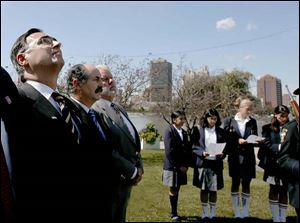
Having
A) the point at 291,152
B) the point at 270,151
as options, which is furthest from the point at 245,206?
the point at 291,152

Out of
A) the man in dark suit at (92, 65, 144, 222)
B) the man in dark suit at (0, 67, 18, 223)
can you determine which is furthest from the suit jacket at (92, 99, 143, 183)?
the man in dark suit at (0, 67, 18, 223)

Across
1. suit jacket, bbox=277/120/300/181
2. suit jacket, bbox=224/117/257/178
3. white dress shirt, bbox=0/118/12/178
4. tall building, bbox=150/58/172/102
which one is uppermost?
tall building, bbox=150/58/172/102

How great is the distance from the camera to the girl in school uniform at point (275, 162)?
5.11 meters

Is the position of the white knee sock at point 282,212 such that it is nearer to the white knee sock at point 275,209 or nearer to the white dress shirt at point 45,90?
the white knee sock at point 275,209

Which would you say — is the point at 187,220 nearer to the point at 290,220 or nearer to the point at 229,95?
the point at 290,220

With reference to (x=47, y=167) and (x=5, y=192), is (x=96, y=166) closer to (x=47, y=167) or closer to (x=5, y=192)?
(x=47, y=167)

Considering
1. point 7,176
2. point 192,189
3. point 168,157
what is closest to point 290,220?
point 168,157

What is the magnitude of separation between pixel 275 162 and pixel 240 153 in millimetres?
568

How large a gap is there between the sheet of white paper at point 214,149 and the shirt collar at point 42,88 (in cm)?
381

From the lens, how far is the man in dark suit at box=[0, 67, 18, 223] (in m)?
1.26

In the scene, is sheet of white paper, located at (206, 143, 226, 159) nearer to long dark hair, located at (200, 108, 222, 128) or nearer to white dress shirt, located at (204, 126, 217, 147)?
white dress shirt, located at (204, 126, 217, 147)

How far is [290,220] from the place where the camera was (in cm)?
540

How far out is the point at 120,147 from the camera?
8.81 feet

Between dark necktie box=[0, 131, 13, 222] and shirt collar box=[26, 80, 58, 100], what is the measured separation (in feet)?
1.65
